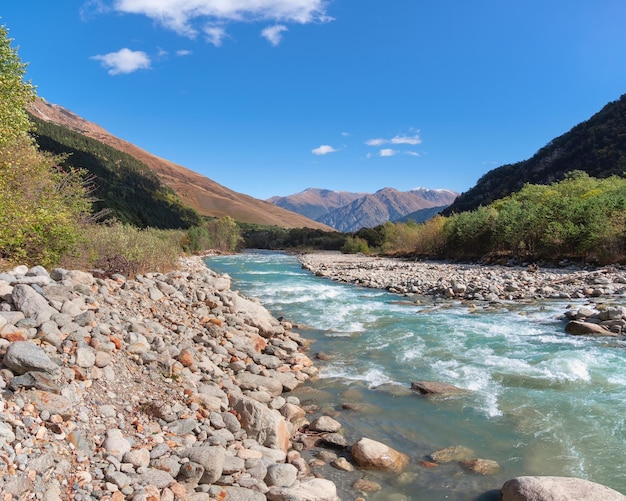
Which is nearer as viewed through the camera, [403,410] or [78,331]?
[78,331]

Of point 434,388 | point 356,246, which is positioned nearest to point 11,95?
point 434,388

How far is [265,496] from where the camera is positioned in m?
4.80

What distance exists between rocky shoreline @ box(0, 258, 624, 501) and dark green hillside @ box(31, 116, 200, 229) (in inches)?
3952

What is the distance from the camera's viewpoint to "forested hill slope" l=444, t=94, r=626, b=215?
73.2 metres

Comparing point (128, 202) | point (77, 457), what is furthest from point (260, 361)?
point (128, 202)

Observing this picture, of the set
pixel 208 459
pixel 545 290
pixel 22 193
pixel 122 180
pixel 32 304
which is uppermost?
pixel 122 180

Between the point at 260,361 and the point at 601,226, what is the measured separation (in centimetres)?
3028

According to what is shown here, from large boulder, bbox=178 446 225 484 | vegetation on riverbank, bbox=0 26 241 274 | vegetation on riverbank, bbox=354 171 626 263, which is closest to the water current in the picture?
large boulder, bbox=178 446 225 484

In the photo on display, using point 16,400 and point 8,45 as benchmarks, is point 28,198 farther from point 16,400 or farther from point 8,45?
point 16,400

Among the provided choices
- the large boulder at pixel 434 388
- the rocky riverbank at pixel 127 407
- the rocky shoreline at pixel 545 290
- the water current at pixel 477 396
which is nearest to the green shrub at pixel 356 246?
the rocky shoreline at pixel 545 290

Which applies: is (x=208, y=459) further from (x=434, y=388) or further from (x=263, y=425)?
(x=434, y=388)

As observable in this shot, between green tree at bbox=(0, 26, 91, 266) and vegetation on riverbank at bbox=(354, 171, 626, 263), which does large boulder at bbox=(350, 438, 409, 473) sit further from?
vegetation on riverbank at bbox=(354, 171, 626, 263)

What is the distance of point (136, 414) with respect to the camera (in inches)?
228

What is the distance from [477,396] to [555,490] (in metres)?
3.66
